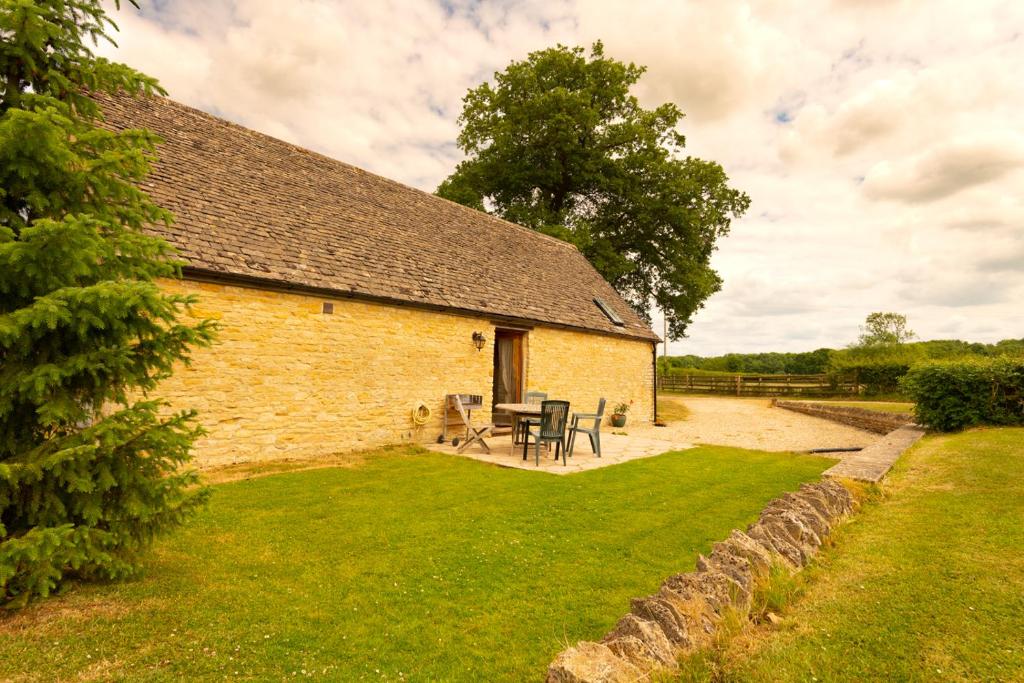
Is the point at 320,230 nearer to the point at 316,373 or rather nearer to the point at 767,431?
the point at 316,373

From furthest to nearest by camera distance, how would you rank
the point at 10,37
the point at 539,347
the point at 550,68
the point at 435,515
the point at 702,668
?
the point at 550,68 < the point at 539,347 < the point at 435,515 < the point at 10,37 < the point at 702,668

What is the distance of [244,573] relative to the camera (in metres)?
4.09

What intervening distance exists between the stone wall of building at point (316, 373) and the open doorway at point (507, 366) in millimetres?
1251

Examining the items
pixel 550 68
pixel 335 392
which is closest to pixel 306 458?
pixel 335 392

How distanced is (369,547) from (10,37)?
4.75m

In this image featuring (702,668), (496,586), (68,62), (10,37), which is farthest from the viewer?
(496,586)

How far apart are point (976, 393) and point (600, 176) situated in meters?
16.6

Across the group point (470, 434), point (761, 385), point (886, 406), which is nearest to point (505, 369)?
point (470, 434)

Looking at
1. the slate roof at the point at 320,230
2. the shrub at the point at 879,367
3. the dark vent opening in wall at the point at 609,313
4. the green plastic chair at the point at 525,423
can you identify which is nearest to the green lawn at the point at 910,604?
the green plastic chair at the point at 525,423

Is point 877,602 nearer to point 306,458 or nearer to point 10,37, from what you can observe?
point 10,37

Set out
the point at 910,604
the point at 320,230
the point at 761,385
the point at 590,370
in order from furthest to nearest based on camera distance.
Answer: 1. the point at 761,385
2. the point at 590,370
3. the point at 320,230
4. the point at 910,604

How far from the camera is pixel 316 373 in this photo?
9.01 metres

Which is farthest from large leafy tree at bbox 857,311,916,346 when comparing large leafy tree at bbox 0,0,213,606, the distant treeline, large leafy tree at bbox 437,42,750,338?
large leafy tree at bbox 0,0,213,606

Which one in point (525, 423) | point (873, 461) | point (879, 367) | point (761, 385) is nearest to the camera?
point (873, 461)
